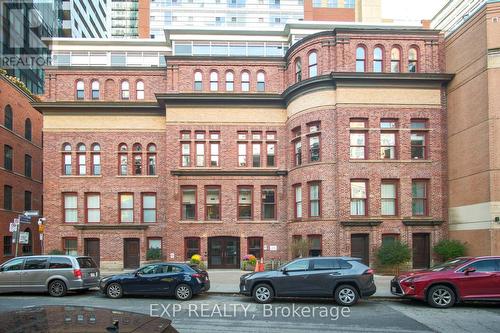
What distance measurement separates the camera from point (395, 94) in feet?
80.7

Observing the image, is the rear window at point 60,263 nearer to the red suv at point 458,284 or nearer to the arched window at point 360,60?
the red suv at point 458,284

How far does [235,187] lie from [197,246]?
430cm

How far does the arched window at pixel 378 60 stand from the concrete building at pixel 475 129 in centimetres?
378

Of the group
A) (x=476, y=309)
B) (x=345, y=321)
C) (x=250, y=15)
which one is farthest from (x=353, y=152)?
(x=250, y=15)

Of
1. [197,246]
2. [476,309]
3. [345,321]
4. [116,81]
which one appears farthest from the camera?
[116,81]

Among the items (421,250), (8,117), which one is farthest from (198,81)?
(421,250)

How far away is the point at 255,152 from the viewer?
27.6 m

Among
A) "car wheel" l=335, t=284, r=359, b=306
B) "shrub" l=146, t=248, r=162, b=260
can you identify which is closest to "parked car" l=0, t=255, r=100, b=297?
"car wheel" l=335, t=284, r=359, b=306

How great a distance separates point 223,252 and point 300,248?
17.6ft

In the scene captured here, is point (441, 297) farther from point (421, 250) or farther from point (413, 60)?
point (413, 60)

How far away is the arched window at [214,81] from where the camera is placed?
2809cm

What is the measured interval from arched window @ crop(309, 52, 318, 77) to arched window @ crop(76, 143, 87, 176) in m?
15.3

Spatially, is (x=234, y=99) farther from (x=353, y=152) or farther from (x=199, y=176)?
(x=353, y=152)

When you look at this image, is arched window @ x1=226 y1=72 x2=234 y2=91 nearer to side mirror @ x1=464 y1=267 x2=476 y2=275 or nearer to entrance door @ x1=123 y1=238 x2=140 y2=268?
entrance door @ x1=123 y1=238 x2=140 y2=268
